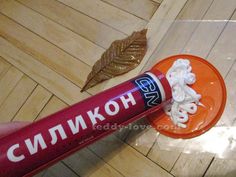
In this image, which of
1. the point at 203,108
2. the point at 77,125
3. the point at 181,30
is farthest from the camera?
the point at 181,30

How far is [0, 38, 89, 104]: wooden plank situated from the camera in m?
0.75

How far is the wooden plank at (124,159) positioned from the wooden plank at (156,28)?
0.13 m

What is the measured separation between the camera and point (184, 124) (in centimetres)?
64

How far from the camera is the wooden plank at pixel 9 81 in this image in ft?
2.63

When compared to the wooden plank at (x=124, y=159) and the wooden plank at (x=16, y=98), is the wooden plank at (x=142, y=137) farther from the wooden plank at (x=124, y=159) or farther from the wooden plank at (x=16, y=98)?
the wooden plank at (x=16, y=98)

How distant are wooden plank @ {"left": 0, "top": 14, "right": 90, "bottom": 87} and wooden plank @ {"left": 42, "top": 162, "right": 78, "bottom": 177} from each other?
0.19 m

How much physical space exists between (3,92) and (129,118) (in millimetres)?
387

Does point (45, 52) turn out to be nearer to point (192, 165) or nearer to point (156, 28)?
point (156, 28)

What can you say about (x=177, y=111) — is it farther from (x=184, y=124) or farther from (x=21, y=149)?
(x=21, y=149)

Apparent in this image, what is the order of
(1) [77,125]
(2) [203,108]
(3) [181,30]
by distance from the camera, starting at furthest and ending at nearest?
(3) [181,30]
(2) [203,108]
(1) [77,125]

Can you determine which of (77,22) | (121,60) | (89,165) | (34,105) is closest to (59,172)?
(89,165)

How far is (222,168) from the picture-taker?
593mm

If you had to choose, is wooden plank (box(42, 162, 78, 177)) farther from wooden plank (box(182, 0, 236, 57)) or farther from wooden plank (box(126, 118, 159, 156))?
wooden plank (box(182, 0, 236, 57))

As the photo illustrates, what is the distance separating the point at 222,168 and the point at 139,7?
0.44 metres
